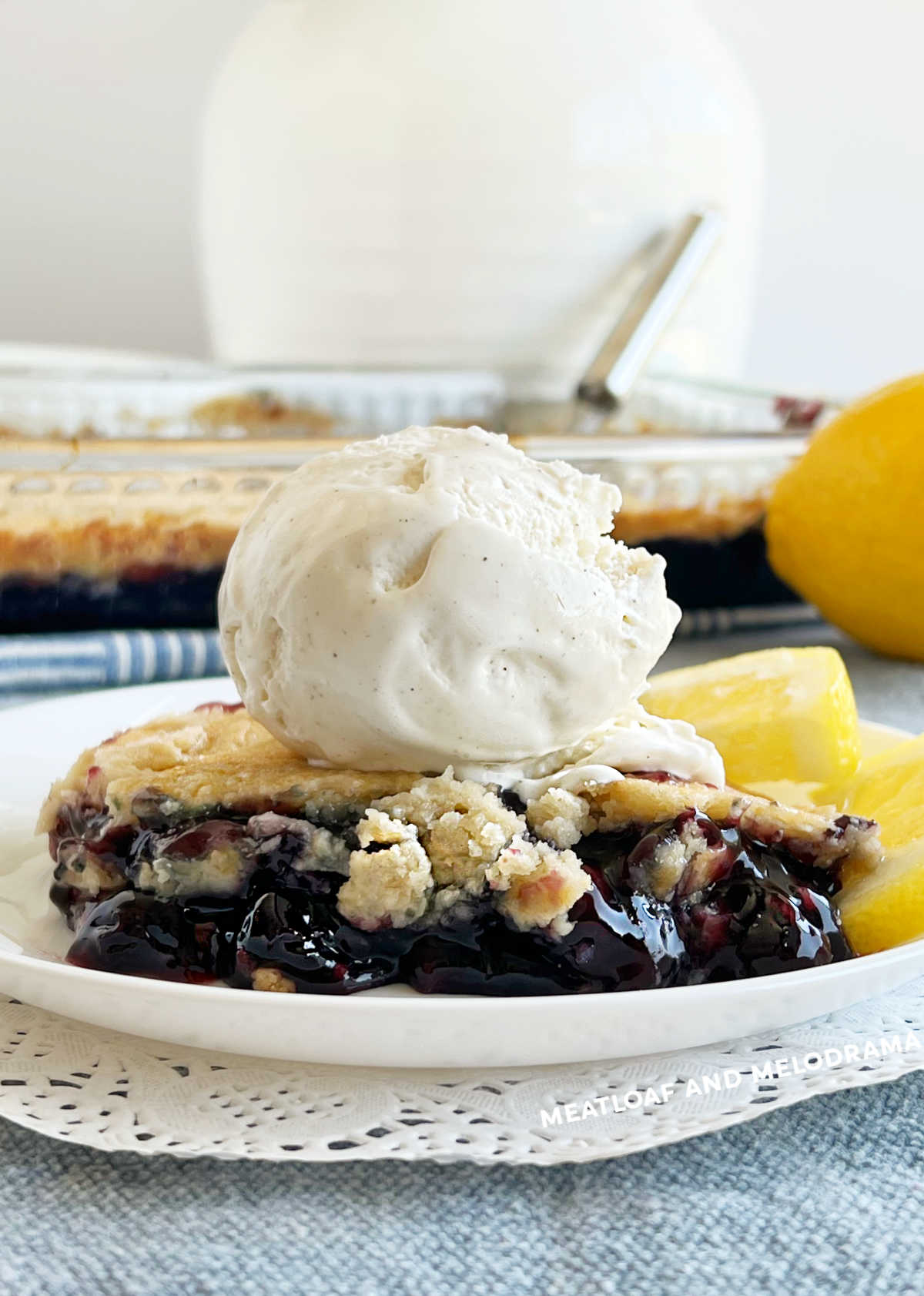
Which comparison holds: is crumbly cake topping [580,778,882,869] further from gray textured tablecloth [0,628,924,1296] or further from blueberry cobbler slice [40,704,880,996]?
gray textured tablecloth [0,628,924,1296]

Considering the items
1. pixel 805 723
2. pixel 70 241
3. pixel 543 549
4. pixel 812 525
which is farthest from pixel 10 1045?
pixel 70 241

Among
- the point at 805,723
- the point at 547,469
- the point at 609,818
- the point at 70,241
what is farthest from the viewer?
the point at 70,241

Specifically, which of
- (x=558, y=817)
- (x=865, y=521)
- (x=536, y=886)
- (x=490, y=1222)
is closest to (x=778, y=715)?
(x=558, y=817)

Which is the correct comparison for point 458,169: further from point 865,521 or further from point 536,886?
point 536,886

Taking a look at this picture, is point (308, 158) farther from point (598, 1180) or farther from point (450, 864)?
point (598, 1180)

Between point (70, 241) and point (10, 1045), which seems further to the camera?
point (70, 241)

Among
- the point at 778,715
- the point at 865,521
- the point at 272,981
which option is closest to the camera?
the point at 272,981
